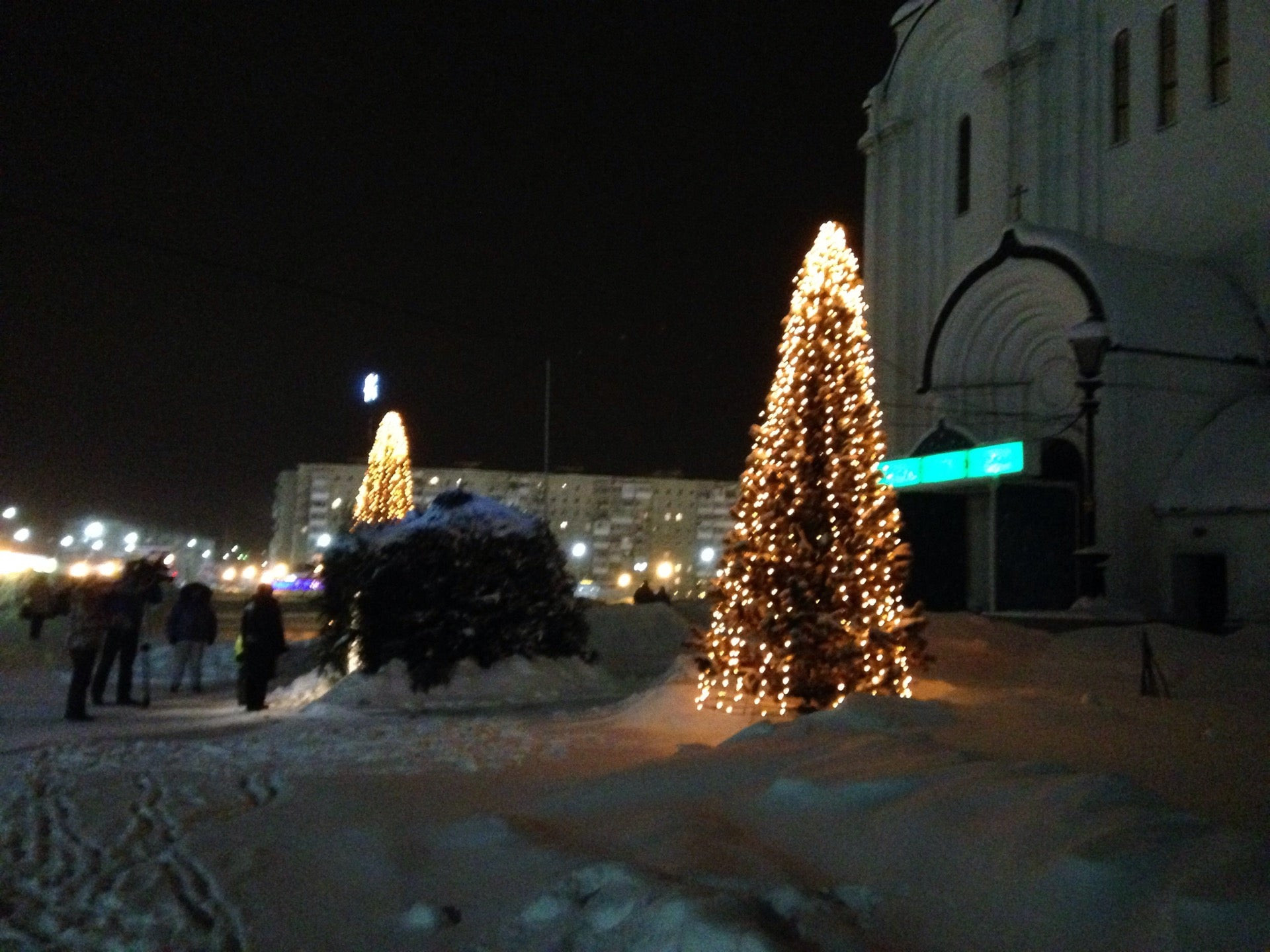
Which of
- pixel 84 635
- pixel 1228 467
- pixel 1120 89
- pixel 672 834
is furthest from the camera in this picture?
pixel 1120 89

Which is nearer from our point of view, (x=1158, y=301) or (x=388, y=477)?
(x=1158, y=301)

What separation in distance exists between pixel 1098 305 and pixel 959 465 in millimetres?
4375

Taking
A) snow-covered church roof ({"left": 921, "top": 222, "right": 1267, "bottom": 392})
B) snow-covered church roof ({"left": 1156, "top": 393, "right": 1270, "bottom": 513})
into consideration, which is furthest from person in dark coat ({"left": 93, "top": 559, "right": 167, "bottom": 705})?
snow-covered church roof ({"left": 1156, "top": 393, "right": 1270, "bottom": 513})

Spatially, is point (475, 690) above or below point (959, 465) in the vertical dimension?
below

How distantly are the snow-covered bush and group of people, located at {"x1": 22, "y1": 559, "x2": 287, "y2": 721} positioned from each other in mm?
Answer: 1098

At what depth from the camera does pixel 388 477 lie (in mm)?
30391

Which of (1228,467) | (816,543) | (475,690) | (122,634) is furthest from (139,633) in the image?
(1228,467)

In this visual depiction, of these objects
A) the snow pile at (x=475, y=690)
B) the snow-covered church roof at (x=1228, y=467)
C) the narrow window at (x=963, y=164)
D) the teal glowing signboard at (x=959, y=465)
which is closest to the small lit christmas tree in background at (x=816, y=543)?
the snow pile at (x=475, y=690)

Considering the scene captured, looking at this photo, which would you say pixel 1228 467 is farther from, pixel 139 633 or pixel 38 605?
pixel 38 605

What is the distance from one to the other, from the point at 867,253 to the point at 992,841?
104 ft

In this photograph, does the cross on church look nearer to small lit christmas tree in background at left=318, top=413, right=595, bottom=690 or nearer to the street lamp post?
the street lamp post

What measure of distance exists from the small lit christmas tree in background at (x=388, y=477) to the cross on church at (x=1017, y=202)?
51.6 feet

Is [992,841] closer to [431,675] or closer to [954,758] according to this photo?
[954,758]

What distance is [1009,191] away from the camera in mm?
29828
